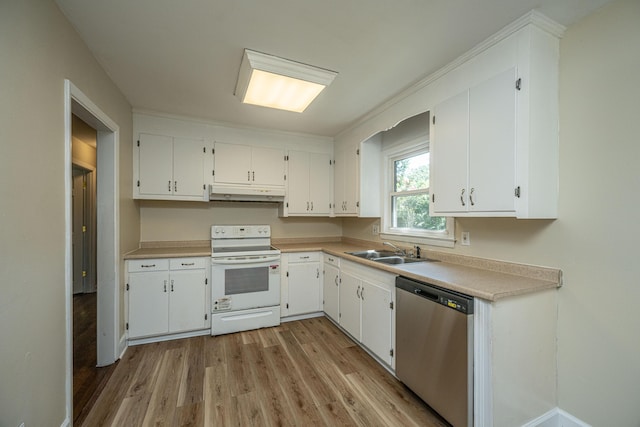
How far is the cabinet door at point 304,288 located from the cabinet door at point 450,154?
1.79 m

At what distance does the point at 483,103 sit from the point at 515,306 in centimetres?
129

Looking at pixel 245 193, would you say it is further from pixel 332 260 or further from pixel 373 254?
pixel 373 254

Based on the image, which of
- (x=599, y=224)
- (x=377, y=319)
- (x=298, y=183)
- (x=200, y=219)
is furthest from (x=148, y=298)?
(x=599, y=224)

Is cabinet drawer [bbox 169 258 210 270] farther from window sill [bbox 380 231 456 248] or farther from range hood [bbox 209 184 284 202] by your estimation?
window sill [bbox 380 231 456 248]

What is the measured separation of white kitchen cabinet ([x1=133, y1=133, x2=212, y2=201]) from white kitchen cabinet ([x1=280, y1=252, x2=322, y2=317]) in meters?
1.34

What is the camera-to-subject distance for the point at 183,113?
2971 millimetres

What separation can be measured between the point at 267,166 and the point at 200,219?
114 centimetres

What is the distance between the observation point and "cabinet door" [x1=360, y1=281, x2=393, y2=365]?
6.97 ft

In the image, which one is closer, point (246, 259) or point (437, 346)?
point (437, 346)

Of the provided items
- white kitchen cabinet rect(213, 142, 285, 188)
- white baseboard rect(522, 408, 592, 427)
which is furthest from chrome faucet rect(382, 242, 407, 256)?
white kitchen cabinet rect(213, 142, 285, 188)

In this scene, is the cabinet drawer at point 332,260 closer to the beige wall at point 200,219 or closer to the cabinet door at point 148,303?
the beige wall at point 200,219

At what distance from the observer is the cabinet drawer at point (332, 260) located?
2981 millimetres

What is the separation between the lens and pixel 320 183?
3.76 metres

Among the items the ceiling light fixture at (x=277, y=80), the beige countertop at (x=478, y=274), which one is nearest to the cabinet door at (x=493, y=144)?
the beige countertop at (x=478, y=274)
